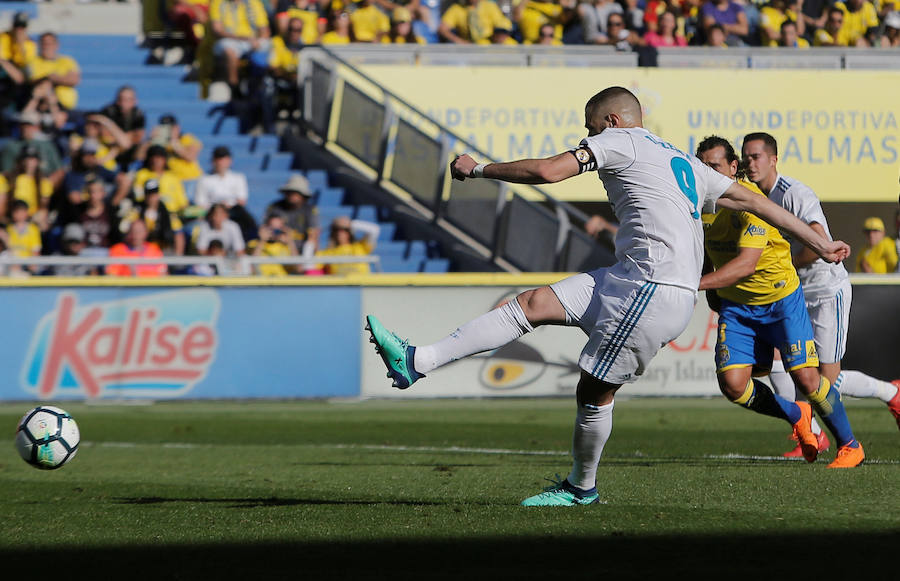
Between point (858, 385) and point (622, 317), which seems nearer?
point (622, 317)

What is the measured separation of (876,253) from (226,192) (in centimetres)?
869

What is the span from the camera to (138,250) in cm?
1622

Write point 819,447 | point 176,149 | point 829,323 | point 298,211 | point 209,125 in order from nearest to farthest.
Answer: point 819,447 < point 829,323 < point 298,211 < point 176,149 < point 209,125

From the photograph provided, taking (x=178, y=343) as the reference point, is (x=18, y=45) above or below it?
above

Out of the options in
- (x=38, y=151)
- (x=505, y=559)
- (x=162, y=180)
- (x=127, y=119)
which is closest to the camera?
(x=505, y=559)

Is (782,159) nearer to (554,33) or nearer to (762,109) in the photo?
(762,109)

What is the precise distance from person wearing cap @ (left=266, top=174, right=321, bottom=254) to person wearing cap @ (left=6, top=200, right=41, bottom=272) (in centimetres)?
293

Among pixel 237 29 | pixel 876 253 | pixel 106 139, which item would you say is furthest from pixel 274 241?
pixel 876 253

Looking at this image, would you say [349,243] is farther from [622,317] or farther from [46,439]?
[622,317]

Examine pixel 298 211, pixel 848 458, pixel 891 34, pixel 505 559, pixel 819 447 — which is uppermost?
pixel 891 34

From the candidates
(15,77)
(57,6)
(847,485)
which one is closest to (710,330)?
(847,485)

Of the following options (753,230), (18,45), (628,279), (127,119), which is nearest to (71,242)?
(127,119)

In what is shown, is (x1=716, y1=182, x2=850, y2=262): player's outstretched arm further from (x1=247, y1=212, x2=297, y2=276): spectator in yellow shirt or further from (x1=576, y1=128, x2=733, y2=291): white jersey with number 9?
(x1=247, y1=212, x2=297, y2=276): spectator in yellow shirt

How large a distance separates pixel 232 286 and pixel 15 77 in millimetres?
6340
